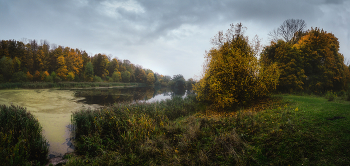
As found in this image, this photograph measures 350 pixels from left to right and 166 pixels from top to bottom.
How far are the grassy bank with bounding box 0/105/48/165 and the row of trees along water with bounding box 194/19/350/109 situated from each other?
32.3ft

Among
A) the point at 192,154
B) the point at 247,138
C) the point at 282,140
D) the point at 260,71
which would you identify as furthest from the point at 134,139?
the point at 260,71

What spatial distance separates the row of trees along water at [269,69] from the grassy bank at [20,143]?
32.3 ft

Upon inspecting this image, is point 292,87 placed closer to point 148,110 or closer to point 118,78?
point 148,110

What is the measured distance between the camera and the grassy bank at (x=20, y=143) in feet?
13.5

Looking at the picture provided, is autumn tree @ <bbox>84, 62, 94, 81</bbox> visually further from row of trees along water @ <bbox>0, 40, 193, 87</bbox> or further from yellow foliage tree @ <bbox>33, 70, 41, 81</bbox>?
yellow foliage tree @ <bbox>33, 70, 41, 81</bbox>

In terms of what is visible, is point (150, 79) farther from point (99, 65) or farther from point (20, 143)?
point (20, 143)

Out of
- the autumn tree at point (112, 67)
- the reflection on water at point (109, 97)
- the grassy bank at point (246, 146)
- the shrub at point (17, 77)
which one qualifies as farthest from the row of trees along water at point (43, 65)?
the grassy bank at point (246, 146)

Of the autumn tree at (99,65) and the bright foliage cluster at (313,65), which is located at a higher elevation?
the autumn tree at (99,65)

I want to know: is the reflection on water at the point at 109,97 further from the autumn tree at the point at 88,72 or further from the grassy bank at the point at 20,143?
the autumn tree at the point at 88,72

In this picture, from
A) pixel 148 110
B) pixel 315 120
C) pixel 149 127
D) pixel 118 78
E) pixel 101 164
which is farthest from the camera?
pixel 118 78

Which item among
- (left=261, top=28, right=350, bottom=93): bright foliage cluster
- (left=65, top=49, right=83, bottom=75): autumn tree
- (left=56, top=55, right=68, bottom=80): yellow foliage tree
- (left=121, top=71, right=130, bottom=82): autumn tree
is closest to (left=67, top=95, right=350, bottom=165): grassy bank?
(left=261, top=28, right=350, bottom=93): bright foliage cluster

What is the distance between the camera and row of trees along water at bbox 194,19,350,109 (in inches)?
409

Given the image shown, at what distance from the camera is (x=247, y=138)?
466 centimetres

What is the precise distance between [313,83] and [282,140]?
699 inches
